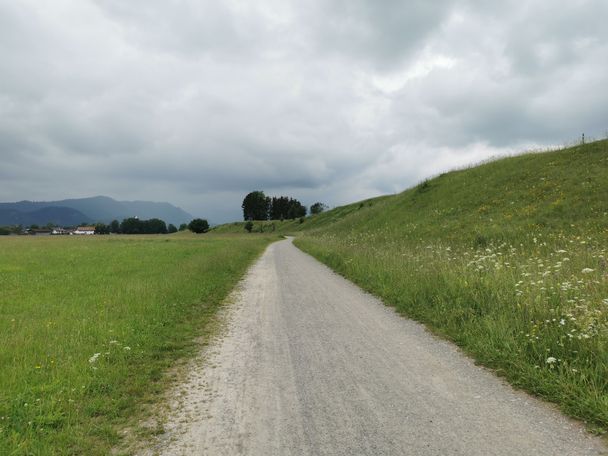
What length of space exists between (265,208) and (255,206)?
184 inches

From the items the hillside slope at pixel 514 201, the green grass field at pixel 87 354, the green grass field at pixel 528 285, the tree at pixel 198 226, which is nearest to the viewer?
the green grass field at pixel 87 354

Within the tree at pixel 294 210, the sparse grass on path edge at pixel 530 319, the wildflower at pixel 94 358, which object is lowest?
the wildflower at pixel 94 358

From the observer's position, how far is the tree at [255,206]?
532 feet

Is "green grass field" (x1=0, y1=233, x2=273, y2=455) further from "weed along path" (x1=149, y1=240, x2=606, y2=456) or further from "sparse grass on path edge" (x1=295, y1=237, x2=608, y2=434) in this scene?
"sparse grass on path edge" (x1=295, y1=237, x2=608, y2=434)

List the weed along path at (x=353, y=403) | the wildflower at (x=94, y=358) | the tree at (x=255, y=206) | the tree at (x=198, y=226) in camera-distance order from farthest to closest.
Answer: the tree at (x=255, y=206) → the tree at (x=198, y=226) → the wildflower at (x=94, y=358) → the weed along path at (x=353, y=403)

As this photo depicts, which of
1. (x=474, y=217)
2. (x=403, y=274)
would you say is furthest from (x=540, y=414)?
(x=474, y=217)

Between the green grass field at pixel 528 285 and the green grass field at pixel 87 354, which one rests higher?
the green grass field at pixel 528 285

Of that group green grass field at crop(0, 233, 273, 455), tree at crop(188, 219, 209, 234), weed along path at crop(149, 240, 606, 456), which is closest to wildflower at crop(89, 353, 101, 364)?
green grass field at crop(0, 233, 273, 455)

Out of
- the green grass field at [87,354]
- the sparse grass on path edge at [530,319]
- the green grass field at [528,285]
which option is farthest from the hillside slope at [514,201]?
the green grass field at [87,354]

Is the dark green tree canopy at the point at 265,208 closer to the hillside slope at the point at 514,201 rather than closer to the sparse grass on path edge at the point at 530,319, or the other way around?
the hillside slope at the point at 514,201

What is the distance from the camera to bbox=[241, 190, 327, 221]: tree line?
6378 inches

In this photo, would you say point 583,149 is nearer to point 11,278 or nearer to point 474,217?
point 474,217

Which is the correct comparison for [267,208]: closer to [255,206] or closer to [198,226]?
[255,206]

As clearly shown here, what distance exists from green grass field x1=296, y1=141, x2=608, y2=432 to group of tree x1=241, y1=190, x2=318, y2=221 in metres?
135
